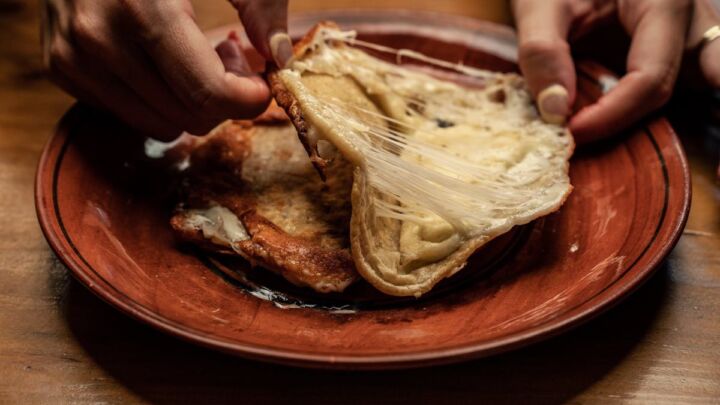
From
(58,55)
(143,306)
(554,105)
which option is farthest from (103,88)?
(554,105)

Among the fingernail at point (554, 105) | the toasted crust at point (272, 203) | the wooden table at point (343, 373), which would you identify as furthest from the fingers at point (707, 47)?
the toasted crust at point (272, 203)

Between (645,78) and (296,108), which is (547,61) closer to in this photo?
(645,78)

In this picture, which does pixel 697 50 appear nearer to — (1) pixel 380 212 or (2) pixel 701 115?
(2) pixel 701 115

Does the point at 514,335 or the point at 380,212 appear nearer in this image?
the point at 514,335

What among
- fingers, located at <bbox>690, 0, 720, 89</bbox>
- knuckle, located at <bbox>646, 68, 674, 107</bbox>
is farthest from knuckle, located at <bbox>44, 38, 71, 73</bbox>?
fingers, located at <bbox>690, 0, 720, 89</bbox>

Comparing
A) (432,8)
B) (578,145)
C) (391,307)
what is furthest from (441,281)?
(432,8)

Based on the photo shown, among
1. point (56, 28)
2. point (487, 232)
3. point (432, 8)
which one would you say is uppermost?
point (56, 28)
